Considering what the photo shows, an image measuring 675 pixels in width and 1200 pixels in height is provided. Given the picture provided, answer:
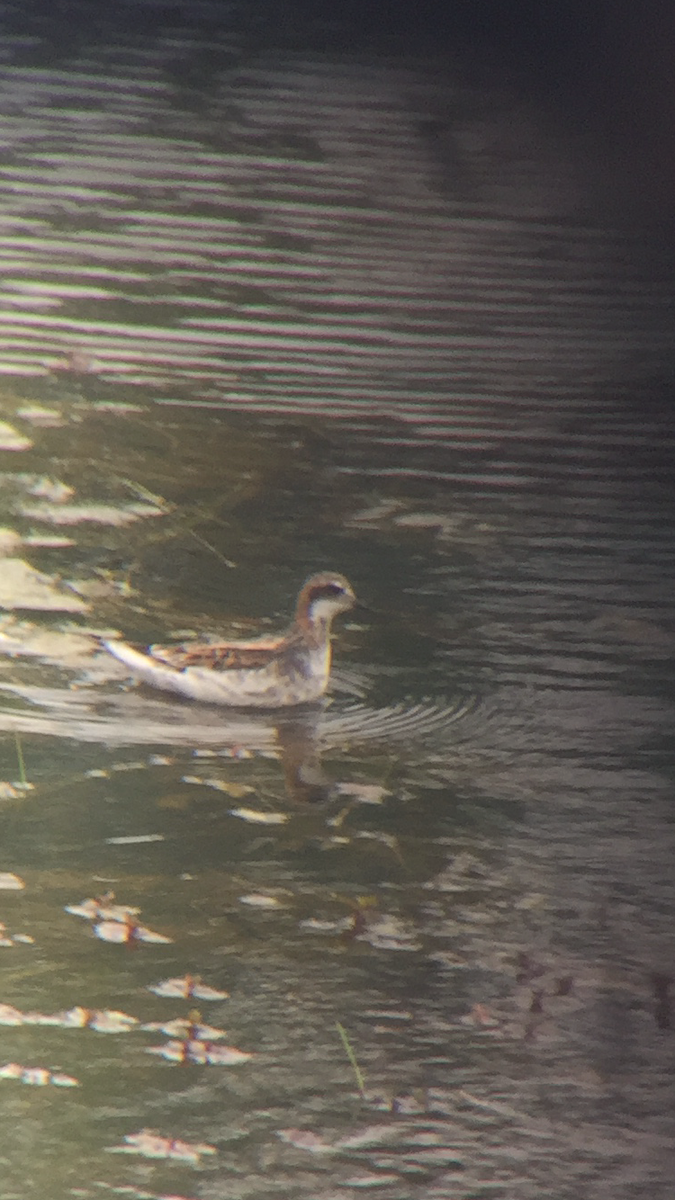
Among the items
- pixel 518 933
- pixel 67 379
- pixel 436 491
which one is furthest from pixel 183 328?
pixel 518 933

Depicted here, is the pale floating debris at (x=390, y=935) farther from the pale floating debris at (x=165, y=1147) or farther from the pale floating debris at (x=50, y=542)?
the pale floating debris at (x=50, y=542)

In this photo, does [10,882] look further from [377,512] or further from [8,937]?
[377,512]

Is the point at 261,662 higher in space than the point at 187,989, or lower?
higher

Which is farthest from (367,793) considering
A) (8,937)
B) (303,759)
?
(8,937)

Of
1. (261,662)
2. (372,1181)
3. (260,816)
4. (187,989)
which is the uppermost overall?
(261,662)

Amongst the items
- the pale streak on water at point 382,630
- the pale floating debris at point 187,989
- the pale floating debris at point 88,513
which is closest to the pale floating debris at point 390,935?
the pale streak on water at point 382,630

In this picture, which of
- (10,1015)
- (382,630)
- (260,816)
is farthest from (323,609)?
(10,1015)
